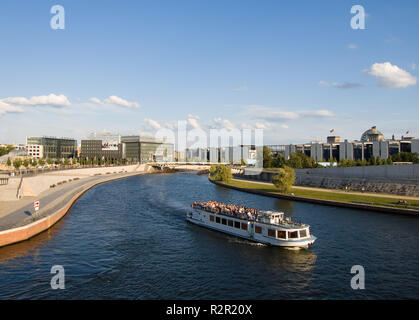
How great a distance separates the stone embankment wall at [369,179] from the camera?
65.2 metres

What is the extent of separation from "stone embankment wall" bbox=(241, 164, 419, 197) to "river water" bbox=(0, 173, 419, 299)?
21.8 m

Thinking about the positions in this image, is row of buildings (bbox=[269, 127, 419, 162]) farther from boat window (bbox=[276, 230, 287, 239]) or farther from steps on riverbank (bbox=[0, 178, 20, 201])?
steps on riverbank (bbox=[0, 178, 20, 201])

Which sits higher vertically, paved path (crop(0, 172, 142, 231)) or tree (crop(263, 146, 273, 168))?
tree (crop(263, 146, 273, 168))

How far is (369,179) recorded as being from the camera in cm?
7325

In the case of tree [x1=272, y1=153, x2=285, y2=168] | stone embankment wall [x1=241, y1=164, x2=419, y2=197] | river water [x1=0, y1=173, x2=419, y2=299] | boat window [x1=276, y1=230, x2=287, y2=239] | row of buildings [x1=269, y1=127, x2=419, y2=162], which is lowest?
river water [x1=0, y1=173, x2=419, y2=299]

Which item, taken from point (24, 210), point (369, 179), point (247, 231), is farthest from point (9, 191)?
point (369, 179)

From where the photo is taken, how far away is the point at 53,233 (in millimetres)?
38500

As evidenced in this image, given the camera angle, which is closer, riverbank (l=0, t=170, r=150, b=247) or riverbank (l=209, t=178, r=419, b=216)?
riverbank (l=0, t=170, r=150, b=247)

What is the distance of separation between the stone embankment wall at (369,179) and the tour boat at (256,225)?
39.3 metres

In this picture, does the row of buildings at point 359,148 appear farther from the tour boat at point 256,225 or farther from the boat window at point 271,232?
the boat window at point 271,232

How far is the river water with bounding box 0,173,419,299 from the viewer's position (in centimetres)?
2375

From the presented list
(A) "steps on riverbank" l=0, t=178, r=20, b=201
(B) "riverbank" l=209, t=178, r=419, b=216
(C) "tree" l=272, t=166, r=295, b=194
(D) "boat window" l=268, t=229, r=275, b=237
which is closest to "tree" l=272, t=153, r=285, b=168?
(B) "riverbank" l=209, t=178, r=419, b=216

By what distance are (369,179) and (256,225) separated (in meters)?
47.5
